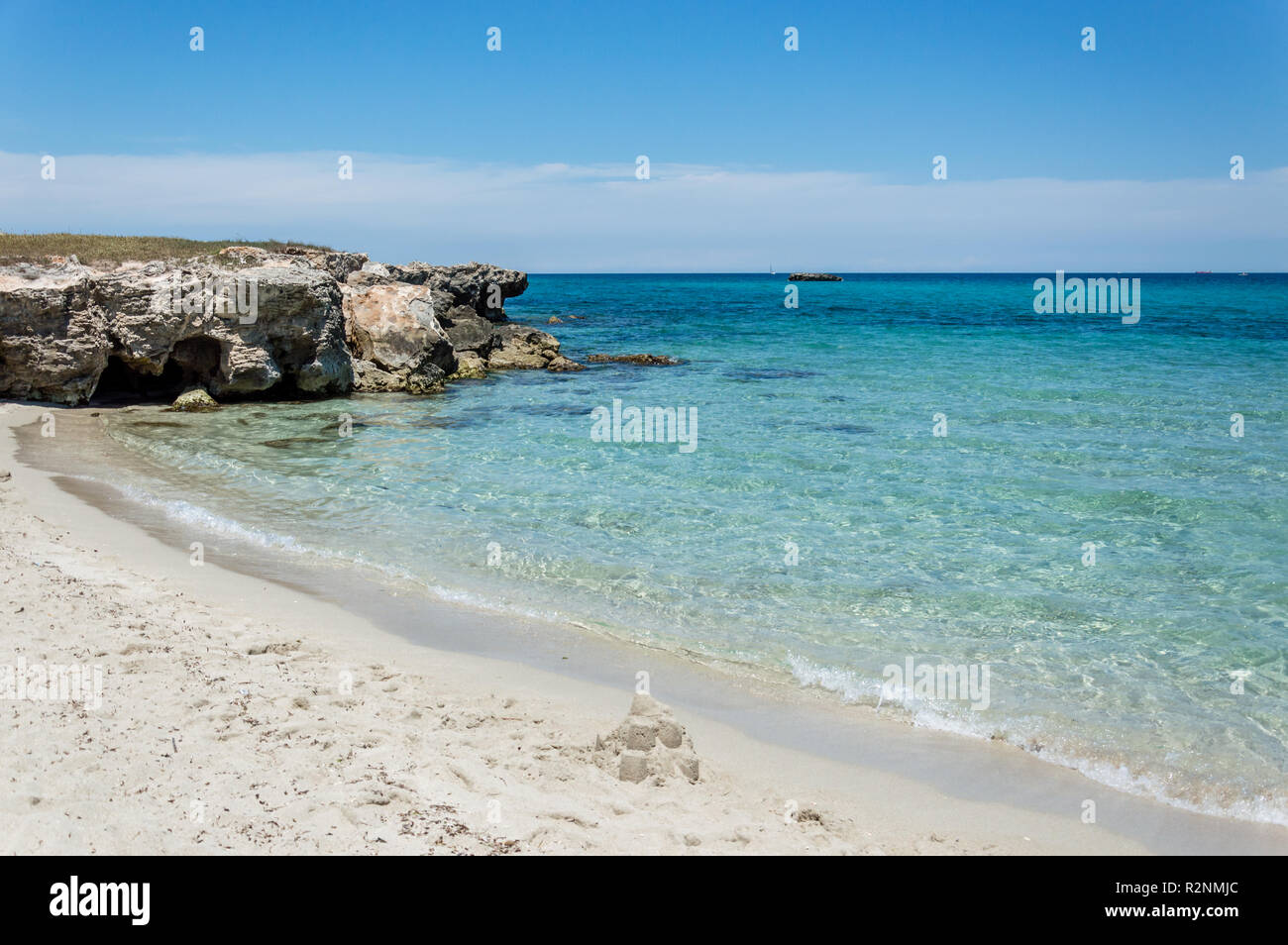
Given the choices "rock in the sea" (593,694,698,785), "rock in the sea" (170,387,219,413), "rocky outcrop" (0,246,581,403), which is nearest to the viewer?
"rock in the sea" (593,694,698,785)

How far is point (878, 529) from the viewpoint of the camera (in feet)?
37.1

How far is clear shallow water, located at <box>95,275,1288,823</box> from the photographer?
277 inches

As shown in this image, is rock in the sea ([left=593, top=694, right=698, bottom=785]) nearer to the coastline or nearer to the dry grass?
the coastline

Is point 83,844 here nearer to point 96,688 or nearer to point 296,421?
point 96,688

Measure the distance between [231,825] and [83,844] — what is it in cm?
62

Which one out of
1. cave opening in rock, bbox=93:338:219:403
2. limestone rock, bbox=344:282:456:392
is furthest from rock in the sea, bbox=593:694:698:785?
limestone rock, bbox=344:282:456:392

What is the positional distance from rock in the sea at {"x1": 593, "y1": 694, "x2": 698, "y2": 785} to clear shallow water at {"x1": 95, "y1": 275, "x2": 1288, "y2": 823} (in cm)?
201

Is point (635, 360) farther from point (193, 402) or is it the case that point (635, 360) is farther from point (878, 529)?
point (878, 529)

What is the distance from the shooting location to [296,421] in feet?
61.9

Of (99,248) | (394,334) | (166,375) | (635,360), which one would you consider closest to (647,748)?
(166,375)

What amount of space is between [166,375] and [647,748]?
833 inches
